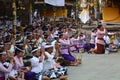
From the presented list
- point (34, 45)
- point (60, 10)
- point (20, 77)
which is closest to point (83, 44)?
point (34, 45)

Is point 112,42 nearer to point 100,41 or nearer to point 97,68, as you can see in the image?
point 100,41

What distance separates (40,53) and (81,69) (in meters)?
2.97

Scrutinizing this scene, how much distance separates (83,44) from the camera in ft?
68.4

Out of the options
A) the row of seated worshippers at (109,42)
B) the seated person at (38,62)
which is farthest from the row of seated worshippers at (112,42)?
the seated person at (38,62)

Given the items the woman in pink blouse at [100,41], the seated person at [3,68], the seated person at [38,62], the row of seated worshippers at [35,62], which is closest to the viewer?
the seated person at [3,68]

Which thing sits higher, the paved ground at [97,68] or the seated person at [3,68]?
the seated person at [3,68]

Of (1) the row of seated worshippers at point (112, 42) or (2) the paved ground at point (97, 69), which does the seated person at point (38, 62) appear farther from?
(1) the row of seated worshippers at point (112, 42)

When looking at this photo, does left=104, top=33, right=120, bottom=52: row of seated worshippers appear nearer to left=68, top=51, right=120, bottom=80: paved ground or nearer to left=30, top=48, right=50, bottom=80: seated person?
left=68, top=51, right=120, bottom=80: paved ground

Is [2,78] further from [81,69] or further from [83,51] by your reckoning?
[83,51]

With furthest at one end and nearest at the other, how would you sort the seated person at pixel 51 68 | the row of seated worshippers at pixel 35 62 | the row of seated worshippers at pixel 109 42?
1. the row of seated worshippers at pixel 109 42
2. the seated person at pixel 51 68
3. the row of seated worshippers at pixel 35 62

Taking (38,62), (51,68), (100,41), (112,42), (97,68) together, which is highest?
(38,62)

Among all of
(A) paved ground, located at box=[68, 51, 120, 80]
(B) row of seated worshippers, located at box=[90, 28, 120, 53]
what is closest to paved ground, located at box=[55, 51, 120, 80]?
(A) paved ground, located at box=[68, 51, 120, 80]

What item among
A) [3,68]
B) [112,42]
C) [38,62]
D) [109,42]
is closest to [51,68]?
[38,62]

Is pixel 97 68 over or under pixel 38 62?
under
